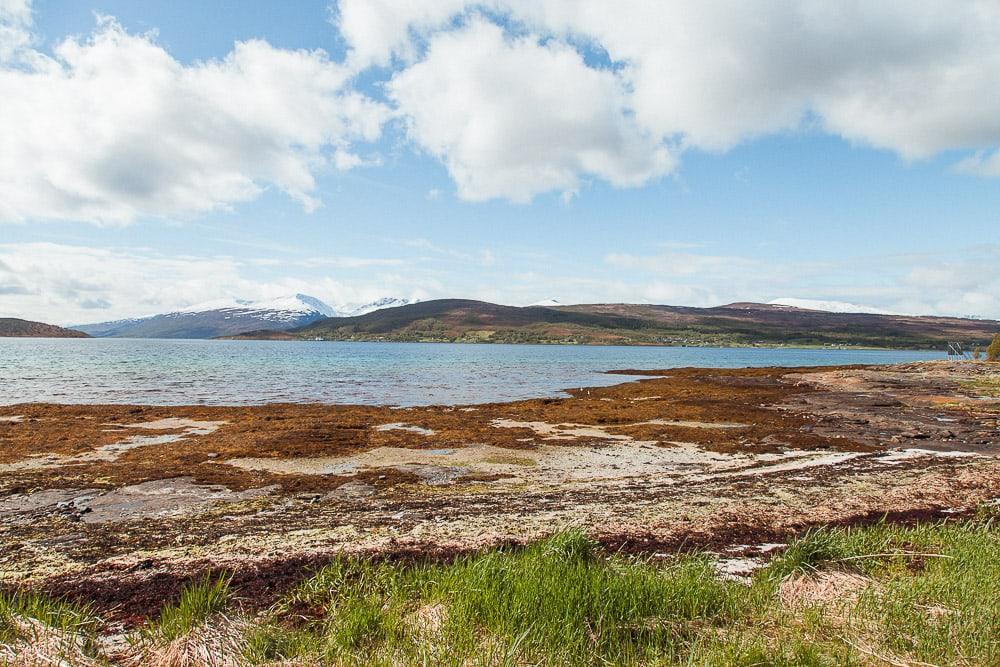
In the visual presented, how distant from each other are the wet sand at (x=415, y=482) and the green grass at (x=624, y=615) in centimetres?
185

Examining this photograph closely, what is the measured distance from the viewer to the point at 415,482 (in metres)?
15.2

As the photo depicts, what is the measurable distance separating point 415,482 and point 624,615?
10398 millimetres

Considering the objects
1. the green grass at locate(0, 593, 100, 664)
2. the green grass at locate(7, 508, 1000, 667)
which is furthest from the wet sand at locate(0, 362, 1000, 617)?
the green grass at locate(7, 508, 1000, 667)

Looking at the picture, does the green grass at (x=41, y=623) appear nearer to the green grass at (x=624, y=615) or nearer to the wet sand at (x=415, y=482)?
the green grass at (x=624, y=615)

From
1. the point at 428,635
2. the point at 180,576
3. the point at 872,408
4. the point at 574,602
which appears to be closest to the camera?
the point at 428,635

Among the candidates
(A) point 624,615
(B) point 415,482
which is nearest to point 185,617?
(A) point 624,615

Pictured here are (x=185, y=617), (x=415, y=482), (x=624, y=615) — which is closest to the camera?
(x=185, y=617)

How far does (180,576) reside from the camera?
7910 mm

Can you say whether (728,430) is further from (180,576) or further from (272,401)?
(272,401)

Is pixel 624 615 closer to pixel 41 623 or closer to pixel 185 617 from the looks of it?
pixel 185 617

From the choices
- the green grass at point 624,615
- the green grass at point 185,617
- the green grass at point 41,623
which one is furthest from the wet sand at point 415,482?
the green grass at point 624,615

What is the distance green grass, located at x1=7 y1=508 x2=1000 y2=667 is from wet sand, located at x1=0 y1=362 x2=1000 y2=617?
1.85 metres

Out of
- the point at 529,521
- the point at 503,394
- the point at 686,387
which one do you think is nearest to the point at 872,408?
the point at 686,387

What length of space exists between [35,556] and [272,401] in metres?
30.4
